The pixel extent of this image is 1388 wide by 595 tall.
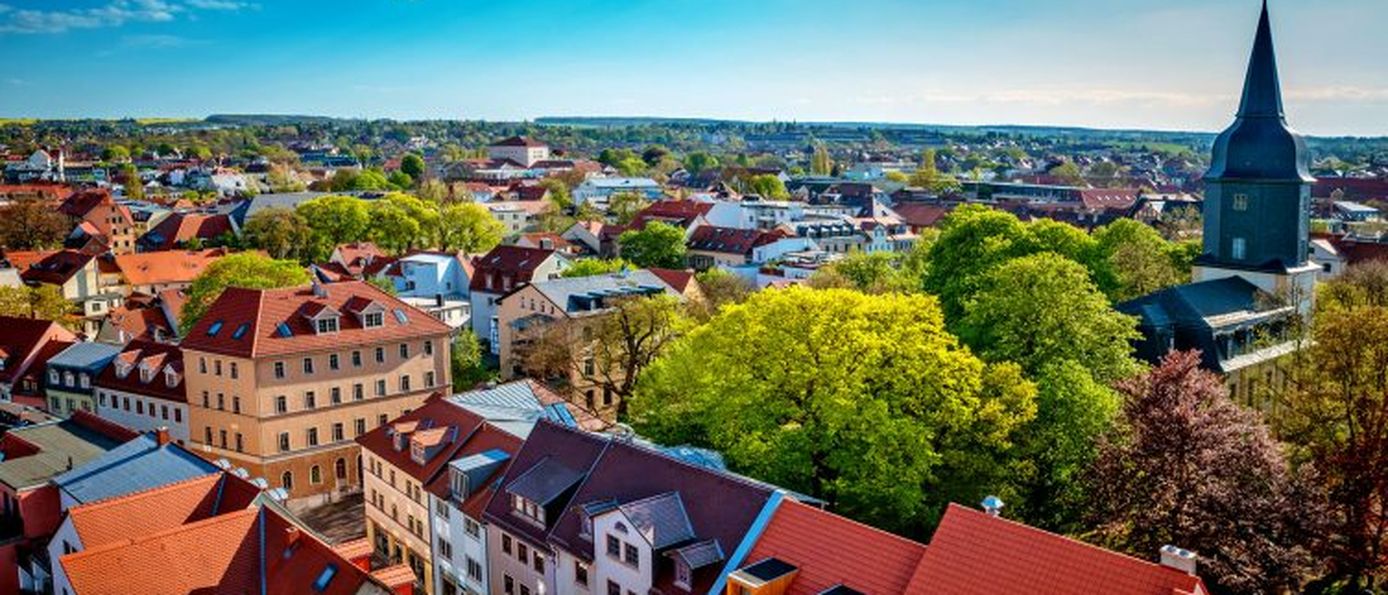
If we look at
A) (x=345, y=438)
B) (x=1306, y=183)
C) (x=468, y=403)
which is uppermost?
(x=1306, y=183)

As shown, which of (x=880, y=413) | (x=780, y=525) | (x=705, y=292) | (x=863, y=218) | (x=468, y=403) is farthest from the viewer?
(x=863, y=218)

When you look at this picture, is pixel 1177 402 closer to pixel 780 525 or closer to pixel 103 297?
pixel 780 525

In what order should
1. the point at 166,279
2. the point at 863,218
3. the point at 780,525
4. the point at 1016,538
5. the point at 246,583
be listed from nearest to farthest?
the point at 1016,538 → the point at 780,525 → the point at 246,583 → the point at 166,279 → the point at 863,218

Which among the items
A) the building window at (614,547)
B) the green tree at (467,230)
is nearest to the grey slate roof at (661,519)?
the building window at (614,547)

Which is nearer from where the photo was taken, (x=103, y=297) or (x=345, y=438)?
(x=345, y=438)

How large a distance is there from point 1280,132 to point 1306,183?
3.08m

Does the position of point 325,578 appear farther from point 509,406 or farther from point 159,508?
point 509,406

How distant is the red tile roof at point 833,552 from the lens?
2864cm

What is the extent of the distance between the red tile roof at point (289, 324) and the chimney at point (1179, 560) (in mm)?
46237

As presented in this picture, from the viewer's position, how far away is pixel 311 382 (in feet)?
199

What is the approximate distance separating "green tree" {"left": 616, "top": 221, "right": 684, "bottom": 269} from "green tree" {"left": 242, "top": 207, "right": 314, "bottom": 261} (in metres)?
35.4

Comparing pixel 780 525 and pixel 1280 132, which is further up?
pixel 1280 132

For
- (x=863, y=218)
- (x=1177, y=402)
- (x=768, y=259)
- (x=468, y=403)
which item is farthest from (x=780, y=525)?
(x=863, y=218)

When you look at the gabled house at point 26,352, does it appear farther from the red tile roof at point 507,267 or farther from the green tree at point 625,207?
the green tree at point 625,207
